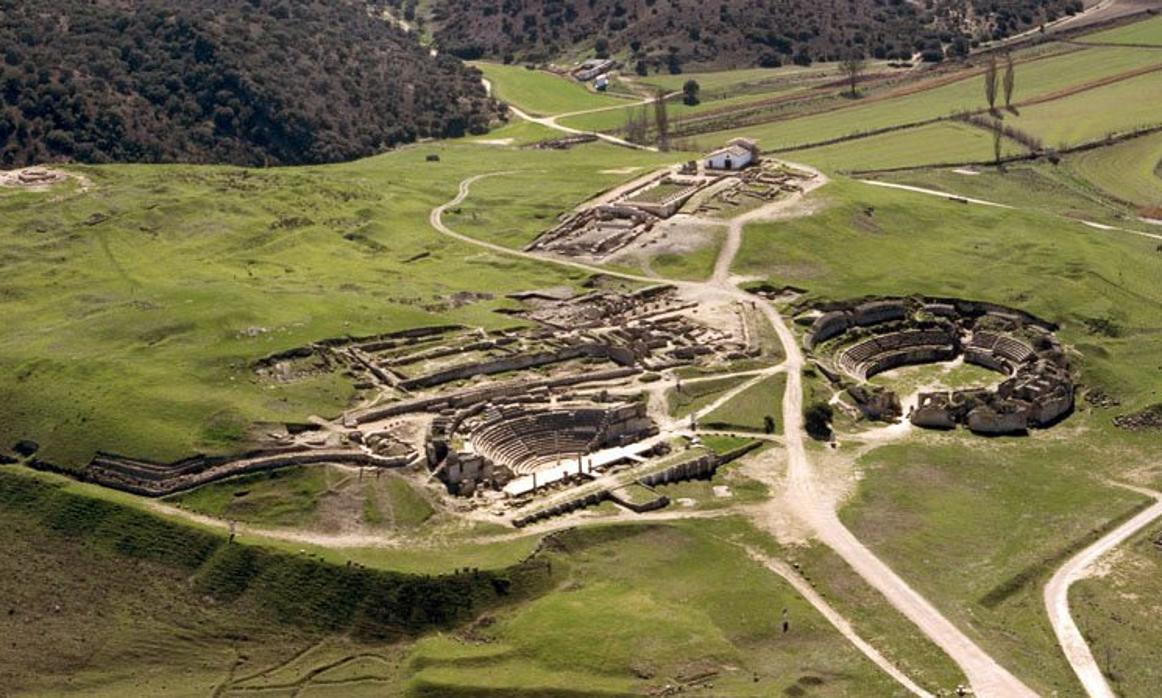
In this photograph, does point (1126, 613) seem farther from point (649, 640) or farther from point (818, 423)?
point (818, 423)

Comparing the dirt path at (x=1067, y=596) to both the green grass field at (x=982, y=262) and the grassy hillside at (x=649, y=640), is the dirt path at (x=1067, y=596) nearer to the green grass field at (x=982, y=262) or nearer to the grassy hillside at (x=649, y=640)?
the grassy hillside at (x=649, y=640)

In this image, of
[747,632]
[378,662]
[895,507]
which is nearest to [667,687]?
[747,632]

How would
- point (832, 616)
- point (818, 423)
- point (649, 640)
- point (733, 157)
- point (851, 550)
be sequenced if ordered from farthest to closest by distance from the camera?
point (733, 157) < point (818, 423) < point (851, 550) < point (832, 616) < point (649, 640)

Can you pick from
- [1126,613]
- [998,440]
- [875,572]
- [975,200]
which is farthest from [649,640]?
[975,200]

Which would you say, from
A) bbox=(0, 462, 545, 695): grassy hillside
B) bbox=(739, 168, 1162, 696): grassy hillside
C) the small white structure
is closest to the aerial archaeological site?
bbox=(0, 462, 545, 695): grassy hillside

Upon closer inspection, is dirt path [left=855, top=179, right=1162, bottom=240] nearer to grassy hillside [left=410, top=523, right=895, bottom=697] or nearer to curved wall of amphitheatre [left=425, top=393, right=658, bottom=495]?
curved wall of amphitheatre [left=425, top=393, right=658, bottom=495]

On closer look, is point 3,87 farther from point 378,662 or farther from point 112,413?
point 378,662

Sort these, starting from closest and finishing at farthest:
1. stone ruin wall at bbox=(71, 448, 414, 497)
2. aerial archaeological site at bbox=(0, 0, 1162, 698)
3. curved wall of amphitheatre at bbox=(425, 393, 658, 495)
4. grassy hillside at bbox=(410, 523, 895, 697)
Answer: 1. grassy hillside at bbox=(410, 523, 895, 697)
2. aerial archaeological site at bbox=(0, 0, 1162, 698)
3. stone ruin wall at bbox=(71, 448, 414, 497)
4. curved wall of amphitheatre at bbox=(425, 393, 658, 495)
